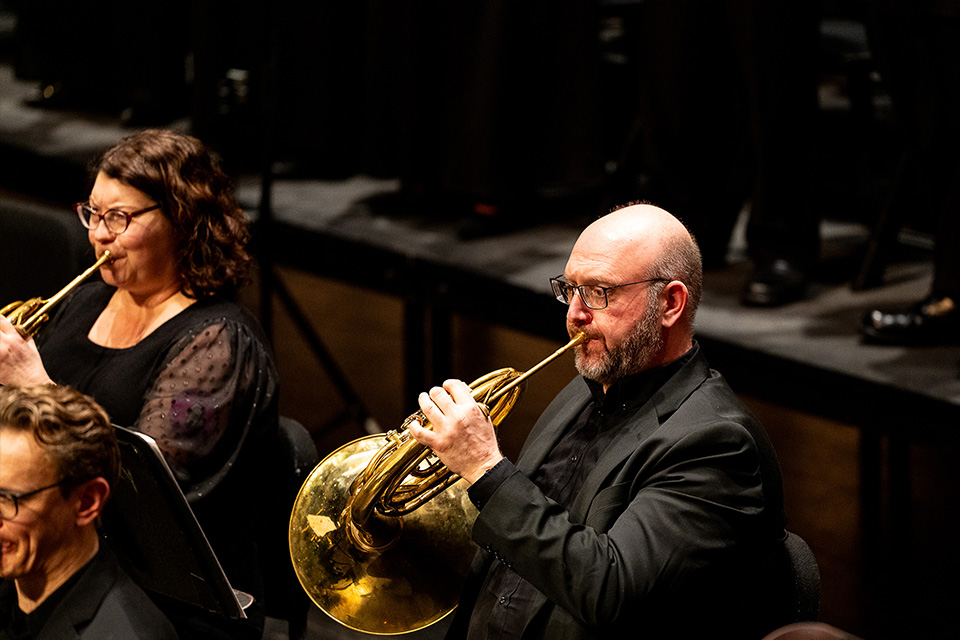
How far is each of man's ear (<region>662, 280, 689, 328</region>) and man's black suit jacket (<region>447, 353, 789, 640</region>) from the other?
0.32 feet

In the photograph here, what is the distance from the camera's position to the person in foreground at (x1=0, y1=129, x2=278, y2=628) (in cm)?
241

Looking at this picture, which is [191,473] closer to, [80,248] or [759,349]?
[80,248]

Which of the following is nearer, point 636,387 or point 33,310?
point 636,387

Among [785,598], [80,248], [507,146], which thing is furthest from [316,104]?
[785,598]

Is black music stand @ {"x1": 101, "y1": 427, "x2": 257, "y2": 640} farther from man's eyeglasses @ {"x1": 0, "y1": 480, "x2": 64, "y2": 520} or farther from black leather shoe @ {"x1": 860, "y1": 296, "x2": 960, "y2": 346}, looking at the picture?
black leather shoe @ {"x1": 860, "y1": 296, "x2": 960, "y2": 346}

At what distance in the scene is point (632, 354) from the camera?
78.4 inches

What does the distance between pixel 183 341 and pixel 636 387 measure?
0.95m

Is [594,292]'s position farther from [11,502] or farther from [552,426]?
[11,502]

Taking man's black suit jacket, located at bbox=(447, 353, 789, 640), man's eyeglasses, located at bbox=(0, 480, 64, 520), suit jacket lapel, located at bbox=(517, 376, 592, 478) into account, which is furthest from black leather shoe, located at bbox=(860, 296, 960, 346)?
man's eyeglasses, located at bbox=(0, 480, 64, 520)

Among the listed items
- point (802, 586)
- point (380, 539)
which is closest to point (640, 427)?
point (802, 586)

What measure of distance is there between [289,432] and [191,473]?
250mm

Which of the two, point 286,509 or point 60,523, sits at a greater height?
point 60,523

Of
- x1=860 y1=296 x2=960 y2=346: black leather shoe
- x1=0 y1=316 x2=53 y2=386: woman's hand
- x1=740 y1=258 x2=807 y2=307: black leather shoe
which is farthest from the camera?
x1=740 y1=258 x2=807 y2=307: black leather shoe

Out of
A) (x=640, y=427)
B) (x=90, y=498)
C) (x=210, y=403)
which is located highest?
(x=640, y=427)
